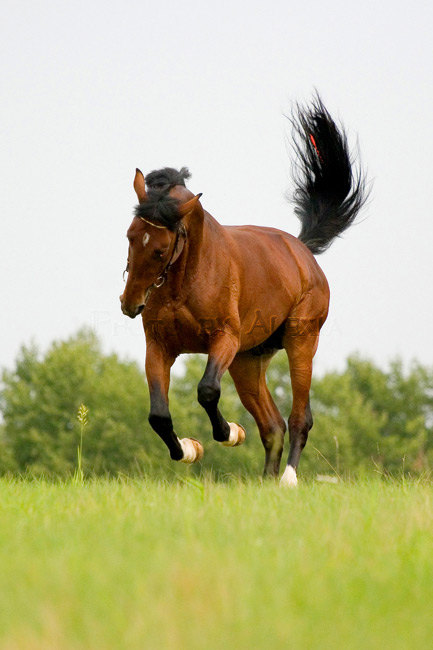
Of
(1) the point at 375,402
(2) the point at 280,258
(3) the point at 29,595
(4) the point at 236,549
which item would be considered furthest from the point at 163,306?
(1) the point at 375,402

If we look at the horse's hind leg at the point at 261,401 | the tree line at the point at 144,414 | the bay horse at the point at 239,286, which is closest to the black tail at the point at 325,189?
the bay horse at the point at 239,286

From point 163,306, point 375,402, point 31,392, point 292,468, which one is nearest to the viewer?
point 163,306

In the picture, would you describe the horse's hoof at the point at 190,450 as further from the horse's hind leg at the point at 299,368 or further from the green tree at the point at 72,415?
the green tree at the point at 72,415

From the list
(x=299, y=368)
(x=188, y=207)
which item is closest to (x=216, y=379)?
(x=188, y=207)

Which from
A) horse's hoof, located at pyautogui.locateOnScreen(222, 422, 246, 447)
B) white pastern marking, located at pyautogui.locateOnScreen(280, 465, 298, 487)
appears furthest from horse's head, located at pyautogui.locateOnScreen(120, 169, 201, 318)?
white pastern marking, located at pyautogui.locateOnScreen(280, 465, 298, 487)

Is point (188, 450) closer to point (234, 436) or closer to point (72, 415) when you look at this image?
point (234, 436)

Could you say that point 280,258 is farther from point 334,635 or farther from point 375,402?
point 375,402

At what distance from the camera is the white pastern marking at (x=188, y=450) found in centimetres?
675

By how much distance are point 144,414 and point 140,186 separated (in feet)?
106

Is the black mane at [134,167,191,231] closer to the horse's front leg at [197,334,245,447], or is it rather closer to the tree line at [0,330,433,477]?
the horse's front leg at [197,334,245,447]

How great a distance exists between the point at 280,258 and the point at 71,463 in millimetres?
28960

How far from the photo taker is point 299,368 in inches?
320

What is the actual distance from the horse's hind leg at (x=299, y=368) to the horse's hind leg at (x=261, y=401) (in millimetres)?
149

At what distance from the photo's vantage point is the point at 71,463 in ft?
116
